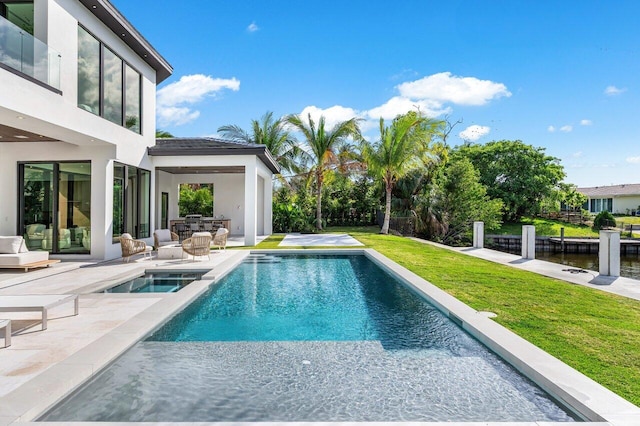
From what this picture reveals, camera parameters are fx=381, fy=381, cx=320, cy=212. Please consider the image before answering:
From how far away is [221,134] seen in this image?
93.3ft

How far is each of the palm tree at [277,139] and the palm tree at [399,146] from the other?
240 inches

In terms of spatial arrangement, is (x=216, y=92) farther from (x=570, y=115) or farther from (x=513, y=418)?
(x=513, y=418)

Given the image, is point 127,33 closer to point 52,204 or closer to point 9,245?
point 52,204

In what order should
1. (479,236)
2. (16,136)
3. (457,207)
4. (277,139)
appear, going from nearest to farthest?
(16,136) → (479,236) → (457,207) → (277,139)

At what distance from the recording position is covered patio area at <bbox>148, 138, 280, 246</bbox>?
1467 cm

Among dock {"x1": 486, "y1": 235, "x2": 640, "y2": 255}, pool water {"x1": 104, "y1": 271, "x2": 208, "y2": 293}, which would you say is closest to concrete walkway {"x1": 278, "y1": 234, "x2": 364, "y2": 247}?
pool water {"x1": 104, "y1": 271, "x2": 208, "y2": 293}

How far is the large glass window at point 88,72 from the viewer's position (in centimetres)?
1023

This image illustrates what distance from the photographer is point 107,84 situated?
37.9ft

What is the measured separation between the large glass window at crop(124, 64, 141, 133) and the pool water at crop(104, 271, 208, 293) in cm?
611

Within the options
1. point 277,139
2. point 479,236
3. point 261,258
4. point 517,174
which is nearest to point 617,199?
point 517,174

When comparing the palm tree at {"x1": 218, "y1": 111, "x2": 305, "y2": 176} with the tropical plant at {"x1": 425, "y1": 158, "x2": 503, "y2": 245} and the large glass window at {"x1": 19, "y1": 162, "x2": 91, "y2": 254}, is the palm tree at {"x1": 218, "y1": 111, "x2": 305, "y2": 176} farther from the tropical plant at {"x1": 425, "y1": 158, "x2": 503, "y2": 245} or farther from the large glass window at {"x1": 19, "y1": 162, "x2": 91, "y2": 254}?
the large glass window at {"x1": 19, "y1": 162, "x2": 91, "y2": 254}

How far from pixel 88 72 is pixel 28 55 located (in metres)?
2.71

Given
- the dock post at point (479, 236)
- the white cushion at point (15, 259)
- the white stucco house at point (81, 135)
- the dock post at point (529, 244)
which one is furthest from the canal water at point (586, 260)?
the white cushion at point (15, 259)

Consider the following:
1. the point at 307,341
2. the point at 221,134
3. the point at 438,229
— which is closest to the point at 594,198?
the point at 438,229
